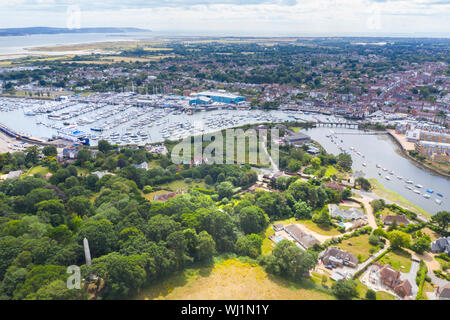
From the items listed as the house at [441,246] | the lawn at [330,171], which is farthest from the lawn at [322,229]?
the lawn at [330,171]

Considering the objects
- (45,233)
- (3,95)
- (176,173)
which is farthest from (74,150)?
(3,95)

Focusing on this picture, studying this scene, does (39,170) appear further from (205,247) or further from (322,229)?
(322,229)

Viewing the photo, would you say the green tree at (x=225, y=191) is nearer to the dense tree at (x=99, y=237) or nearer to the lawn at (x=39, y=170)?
the dense tree at (x=99, y=237)

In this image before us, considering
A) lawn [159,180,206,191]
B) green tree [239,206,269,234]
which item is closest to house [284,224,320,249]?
green tree [239,206,269,234]

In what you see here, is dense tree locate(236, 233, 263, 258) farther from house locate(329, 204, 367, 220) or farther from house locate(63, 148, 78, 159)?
house locate(63, 148, 78, 159)

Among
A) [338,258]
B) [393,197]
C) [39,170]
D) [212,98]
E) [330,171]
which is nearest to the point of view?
[338,258]

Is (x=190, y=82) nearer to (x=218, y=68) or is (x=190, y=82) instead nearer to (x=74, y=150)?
(x=218, y=68)

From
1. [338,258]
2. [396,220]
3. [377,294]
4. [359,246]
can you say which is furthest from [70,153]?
[396,220]
